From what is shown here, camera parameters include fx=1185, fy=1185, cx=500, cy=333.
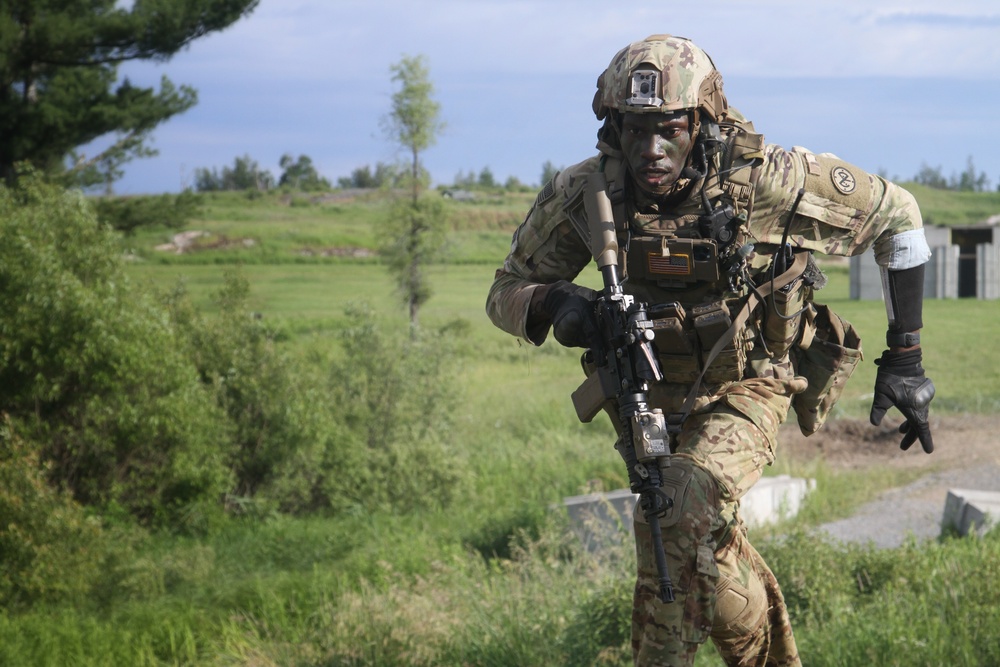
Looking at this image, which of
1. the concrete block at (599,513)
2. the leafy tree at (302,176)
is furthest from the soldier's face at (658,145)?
the leafy tree at (302,176)

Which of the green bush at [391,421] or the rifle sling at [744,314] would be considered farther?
the green bush at [391,421]

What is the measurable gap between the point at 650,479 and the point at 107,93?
14584mm

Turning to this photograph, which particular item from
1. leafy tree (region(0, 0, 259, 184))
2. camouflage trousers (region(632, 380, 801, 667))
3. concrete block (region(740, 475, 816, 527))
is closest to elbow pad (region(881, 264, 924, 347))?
camouflage trousers (region(632, 380, 801, 667))

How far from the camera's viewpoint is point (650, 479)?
4008 mm

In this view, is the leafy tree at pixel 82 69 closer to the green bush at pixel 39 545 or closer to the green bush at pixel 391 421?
the green bush at pixel 391 421

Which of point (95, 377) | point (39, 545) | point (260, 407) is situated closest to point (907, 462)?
point (260, 407)

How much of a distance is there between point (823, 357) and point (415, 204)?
14.0m

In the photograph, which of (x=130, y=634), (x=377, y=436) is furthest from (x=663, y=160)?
(x=377, y=436)

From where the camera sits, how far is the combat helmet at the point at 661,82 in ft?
13.7

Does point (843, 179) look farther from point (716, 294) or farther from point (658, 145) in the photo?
point (658, 145)

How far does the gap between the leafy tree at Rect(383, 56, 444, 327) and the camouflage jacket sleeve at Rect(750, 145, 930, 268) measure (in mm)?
13203

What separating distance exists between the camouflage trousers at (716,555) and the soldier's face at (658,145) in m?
0.84

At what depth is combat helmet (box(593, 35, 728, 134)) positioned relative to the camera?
4.17 m

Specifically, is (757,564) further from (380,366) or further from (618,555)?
(380,366)
